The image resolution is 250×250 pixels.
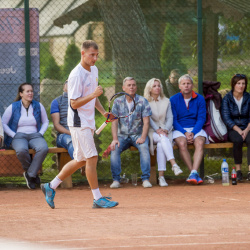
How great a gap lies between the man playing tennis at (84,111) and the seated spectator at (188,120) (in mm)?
2580

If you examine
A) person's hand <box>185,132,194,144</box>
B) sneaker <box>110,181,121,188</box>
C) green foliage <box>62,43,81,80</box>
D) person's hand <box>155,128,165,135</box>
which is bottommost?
sneaker <box>110,181,121,188</box>

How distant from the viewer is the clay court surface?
175 inches

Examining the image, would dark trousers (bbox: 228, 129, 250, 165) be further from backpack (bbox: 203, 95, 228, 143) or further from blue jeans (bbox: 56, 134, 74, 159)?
blue jeans (bbox: 56, 134, 74, 159)

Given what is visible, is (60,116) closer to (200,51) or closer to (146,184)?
(146,184)

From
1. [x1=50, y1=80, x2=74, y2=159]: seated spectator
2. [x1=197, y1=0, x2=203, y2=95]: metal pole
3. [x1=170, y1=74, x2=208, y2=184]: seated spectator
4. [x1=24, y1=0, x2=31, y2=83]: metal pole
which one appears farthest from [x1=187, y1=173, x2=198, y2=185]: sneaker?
[x1=24, y1=0, x2=31, y2=83]: metal pole

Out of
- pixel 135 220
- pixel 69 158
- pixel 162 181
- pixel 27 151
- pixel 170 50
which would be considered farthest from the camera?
pixel 170 50

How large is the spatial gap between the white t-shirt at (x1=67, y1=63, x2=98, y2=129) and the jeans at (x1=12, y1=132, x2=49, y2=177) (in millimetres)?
2352

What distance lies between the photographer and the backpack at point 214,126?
9008 mm

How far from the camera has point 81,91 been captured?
621cm

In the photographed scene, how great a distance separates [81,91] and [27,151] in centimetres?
259

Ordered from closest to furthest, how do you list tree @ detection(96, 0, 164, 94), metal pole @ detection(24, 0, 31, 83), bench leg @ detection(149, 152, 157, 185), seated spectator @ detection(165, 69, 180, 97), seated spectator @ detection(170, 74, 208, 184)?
1. seated spectator @ detection(170, 74, 208, 184)
2. bench leg @ detection(149, 152, 157, 185)
3. metal pole @ detection(24, 0, 31, 83)
4. tree @ detection(96, 0, 164, 94)
5. seated spectator @ detection(165, 69, 180, 97)

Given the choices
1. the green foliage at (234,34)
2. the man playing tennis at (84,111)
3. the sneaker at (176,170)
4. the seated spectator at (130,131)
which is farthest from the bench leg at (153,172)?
the man playing tennis at (84,111)

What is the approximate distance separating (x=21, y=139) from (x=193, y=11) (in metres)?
3.44

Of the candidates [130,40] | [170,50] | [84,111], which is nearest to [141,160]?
[170,50]
